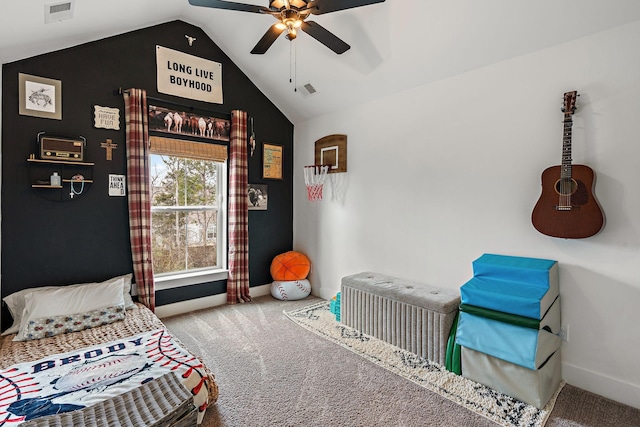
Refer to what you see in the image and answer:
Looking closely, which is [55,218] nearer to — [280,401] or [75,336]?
[75,336]

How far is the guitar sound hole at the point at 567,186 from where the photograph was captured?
2.17m

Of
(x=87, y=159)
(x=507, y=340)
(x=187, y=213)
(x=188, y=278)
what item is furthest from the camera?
(x=187, y=213)

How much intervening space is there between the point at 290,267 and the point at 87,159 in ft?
8.22

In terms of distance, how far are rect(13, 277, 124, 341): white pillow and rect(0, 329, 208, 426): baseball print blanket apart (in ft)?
2.03

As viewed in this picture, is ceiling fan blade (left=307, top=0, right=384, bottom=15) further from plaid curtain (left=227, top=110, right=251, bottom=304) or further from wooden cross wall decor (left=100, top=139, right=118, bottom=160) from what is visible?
wooden cross wall decor (left=100, top=139, right=118, bottom=160)

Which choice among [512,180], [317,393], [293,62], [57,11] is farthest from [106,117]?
[512,180]

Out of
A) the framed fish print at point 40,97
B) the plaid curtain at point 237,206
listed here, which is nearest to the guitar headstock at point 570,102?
the plaid curtain at point 237,206

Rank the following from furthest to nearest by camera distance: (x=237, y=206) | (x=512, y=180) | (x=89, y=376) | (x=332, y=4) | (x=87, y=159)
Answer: (x=237, y=206)
(x=87, y=159)
(x=512, y=180)
(x=332, y=4)
(x=89, y=376)

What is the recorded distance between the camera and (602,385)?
2.16m

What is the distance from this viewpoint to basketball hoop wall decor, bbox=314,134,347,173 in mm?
3869

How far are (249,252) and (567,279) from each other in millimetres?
3322

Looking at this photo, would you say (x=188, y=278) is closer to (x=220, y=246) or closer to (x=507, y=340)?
(x=220, y=246)

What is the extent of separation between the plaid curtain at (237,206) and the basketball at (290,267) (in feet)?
1.40

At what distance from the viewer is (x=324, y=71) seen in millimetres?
3430
